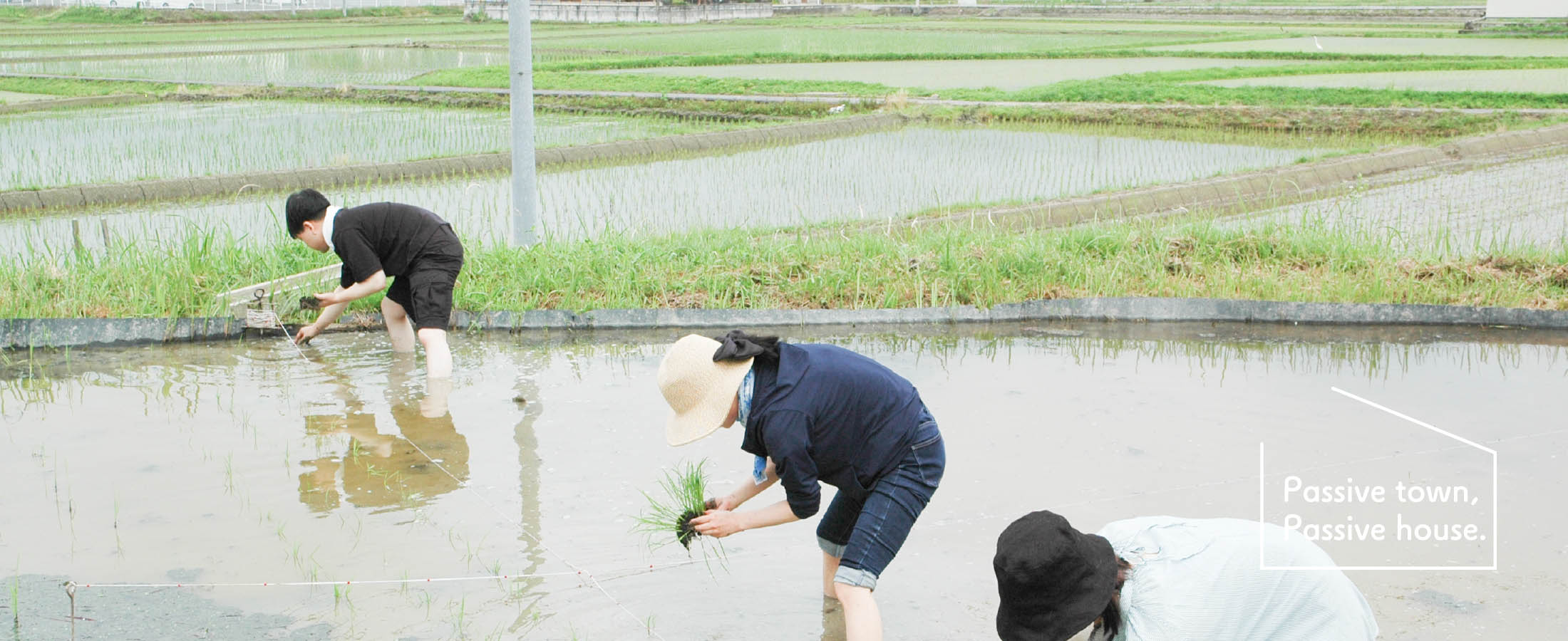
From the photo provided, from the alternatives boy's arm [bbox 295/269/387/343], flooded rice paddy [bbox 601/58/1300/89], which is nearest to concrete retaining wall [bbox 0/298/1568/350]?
boy's arm [bbox 295/269/387/343]

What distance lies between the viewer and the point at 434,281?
16.1ft

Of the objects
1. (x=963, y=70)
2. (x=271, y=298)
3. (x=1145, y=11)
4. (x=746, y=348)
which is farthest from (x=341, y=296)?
(x=1145, y=11)

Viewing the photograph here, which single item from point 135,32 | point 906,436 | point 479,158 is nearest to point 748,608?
point 906,436

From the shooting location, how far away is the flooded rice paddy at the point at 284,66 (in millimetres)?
20578

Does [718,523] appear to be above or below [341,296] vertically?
below

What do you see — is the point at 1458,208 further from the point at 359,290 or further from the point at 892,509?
the point at 892,509

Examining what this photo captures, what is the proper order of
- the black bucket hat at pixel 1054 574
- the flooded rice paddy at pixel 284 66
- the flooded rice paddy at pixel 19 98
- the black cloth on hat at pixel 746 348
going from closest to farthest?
the black bucket hat at pixel 1054 574 < the black cloth on hat at pixel 746 348 < the flooded rice paddy at pixel 19 98 < the flooded rice paddy at pixel 284 66

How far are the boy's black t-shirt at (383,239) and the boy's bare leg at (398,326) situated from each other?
1.22 feet

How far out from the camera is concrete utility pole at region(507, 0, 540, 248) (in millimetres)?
6414

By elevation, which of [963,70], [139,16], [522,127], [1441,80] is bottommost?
[522,127]

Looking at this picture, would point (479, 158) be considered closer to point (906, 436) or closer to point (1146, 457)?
point (1146, 457)

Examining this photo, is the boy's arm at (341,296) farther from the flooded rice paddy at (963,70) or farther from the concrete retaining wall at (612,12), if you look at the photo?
the concrete retaining wall at (612,12)

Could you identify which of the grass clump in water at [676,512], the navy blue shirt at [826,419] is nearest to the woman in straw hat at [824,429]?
the navy blue shirt at [826,419]

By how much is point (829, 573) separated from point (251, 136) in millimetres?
11817
